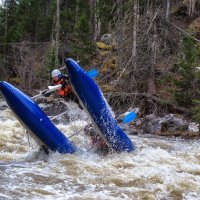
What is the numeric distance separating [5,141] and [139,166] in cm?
346

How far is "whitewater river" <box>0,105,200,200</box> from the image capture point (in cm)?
505

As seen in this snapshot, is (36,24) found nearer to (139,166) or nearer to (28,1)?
(28,1)

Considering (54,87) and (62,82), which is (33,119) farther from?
(62,82)

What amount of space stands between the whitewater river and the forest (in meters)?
3.18

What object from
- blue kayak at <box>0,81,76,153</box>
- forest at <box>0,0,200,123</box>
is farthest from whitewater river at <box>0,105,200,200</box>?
forest at <box>0,0,200,123</box>

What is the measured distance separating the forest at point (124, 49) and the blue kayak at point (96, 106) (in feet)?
9.57

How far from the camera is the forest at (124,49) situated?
12644mm

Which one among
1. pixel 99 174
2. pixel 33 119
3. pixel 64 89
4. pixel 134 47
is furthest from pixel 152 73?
pixel 99 174

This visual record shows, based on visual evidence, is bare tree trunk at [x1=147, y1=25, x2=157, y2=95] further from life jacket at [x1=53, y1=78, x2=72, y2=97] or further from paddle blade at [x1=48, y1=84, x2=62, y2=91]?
paddle blade at [x1=48, y1=84, x2=62, y2=91]

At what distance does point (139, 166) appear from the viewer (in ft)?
22.0

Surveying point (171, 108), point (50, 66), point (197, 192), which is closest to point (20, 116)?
point (197, 192)

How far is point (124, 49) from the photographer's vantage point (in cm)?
1507

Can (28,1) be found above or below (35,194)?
above

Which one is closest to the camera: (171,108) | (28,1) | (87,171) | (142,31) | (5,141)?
(87,171)
